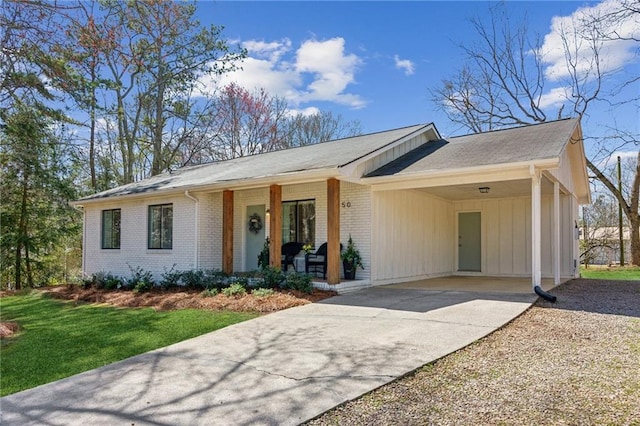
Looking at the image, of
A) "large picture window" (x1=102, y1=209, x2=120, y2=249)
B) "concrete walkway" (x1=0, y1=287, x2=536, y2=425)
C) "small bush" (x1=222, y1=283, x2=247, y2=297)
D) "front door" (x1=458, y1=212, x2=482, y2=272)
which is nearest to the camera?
"concrete walkway" (x1=0, y1=287, x2=536, y2=425)

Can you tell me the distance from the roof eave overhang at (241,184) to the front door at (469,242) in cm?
665

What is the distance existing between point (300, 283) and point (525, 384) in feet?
18.2

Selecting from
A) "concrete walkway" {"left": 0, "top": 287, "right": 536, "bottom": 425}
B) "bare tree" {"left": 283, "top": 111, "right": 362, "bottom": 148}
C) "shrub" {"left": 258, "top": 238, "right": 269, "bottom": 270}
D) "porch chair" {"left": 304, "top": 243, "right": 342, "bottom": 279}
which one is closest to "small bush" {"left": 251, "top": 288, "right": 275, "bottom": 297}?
"concrete walkway" {"left": 0, "top": 287, "right": 536, "bottom": 425}

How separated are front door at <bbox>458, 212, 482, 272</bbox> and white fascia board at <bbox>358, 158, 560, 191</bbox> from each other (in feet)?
16.7

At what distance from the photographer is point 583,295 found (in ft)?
28.3

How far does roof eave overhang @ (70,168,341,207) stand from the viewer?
348 inches

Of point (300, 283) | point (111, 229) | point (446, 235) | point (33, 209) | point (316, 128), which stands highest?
point (316, 128)

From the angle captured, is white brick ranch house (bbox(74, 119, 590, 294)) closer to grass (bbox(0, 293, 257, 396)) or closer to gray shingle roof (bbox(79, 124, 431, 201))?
gray shingle roof (bbox(79, 124, 431, 201))

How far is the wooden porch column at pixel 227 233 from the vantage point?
37.0ft

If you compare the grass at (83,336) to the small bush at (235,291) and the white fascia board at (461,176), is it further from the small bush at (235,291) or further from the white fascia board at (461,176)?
the white fascia board at (461,176)

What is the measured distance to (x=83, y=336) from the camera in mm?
6523

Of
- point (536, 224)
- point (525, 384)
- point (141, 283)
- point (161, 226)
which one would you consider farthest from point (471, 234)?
point (525, 384)

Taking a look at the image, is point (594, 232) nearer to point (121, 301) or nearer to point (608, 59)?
point (608, 59)

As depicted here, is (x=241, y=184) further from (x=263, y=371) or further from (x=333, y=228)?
(x=263, y=371)
